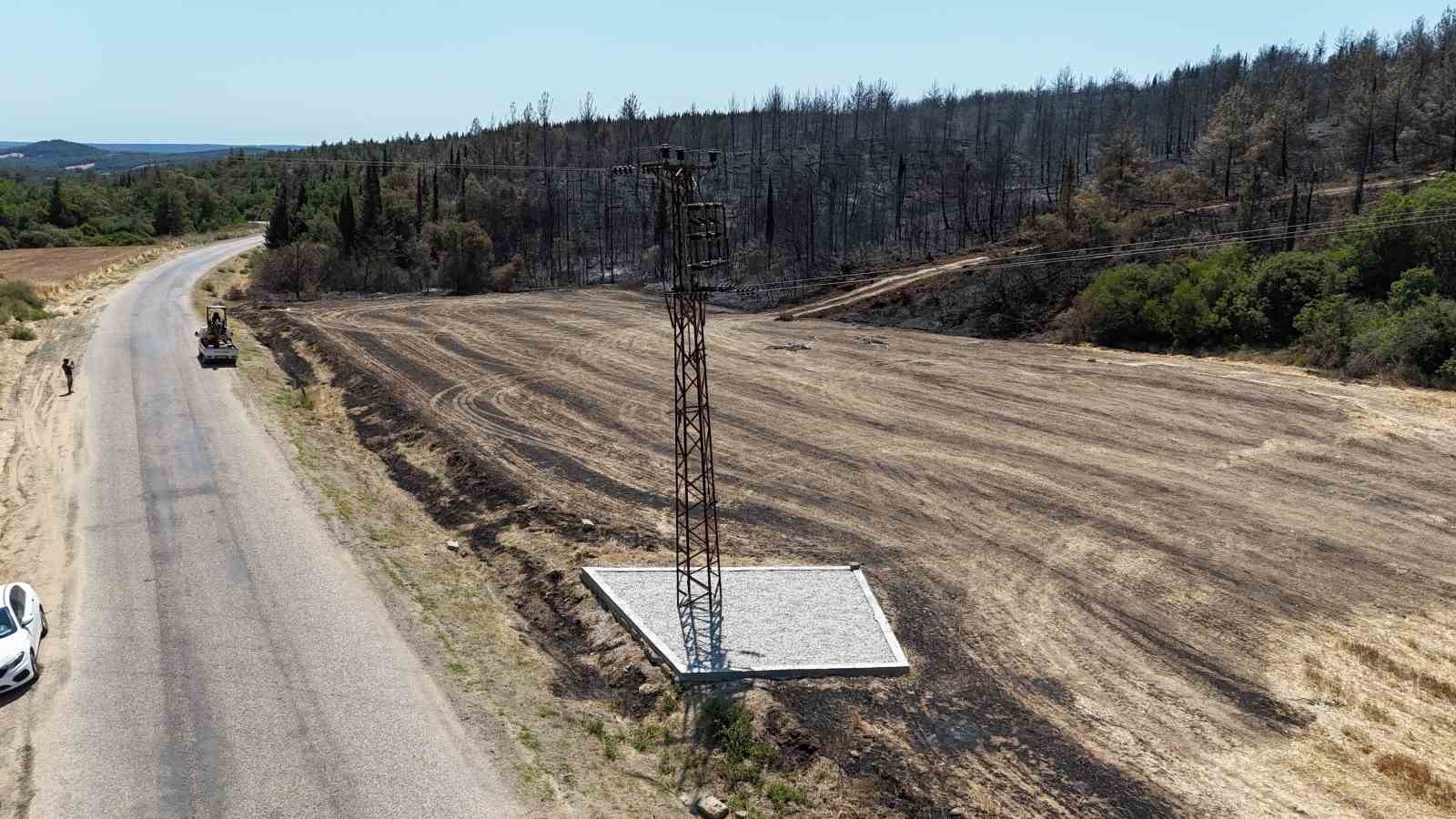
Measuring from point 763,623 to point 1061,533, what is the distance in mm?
8868

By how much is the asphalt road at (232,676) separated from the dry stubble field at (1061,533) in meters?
4.91

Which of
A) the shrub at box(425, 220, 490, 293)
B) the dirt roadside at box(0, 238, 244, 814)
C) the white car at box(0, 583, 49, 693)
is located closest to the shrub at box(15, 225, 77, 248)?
the shrub at box(425, 220, 490, 293)

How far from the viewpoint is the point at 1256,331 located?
43.0 meters

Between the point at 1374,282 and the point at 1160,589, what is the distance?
31361mm

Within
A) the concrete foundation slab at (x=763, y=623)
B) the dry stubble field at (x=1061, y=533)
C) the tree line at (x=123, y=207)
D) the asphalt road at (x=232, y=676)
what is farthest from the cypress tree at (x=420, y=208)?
the concrete foundation slab at (x=763, y=623)

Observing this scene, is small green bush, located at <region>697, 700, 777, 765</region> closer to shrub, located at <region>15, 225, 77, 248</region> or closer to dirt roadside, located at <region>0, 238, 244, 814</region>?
dirt roadside, located at <region>0, 238, 244, 814</region>

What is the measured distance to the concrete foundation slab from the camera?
1631cm

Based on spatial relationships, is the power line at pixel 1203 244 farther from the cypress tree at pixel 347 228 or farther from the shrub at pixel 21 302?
the shrub at pixel 21 302

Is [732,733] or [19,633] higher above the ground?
[19,633]

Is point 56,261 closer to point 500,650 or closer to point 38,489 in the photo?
point 38,489

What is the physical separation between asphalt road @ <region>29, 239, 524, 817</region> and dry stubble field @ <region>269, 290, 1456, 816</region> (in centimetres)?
491

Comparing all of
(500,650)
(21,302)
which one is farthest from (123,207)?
(500,650)

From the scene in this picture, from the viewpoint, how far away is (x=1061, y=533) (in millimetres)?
22812

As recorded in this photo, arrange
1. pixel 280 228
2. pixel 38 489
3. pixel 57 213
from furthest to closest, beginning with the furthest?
1. pixel 57 213
2. pixel 280 228
3. pixel 38 489
